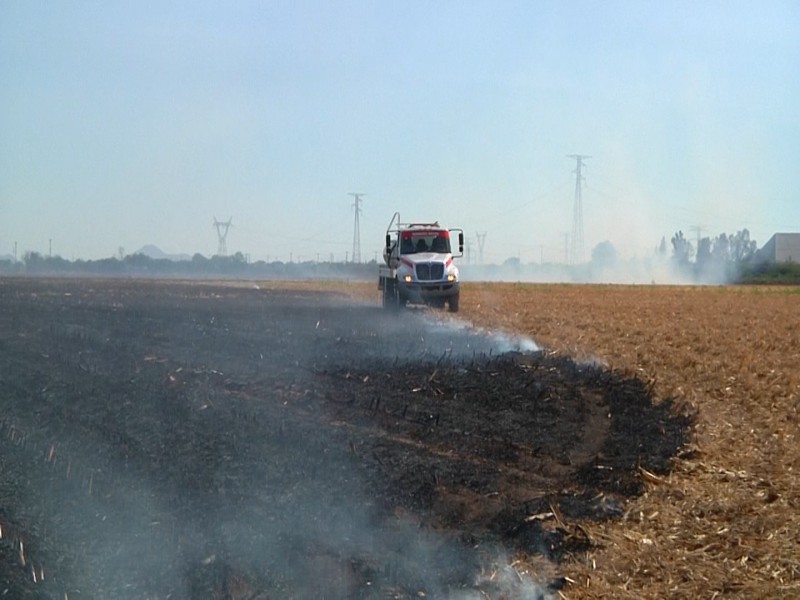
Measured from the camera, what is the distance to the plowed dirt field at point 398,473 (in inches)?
271

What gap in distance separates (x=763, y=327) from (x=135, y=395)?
16816 millimetres

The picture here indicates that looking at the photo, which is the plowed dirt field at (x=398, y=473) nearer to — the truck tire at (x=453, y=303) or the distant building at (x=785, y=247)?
Result: the truck tire at (x=453, y=303)

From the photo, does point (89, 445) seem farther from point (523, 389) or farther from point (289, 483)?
point (523, 389)

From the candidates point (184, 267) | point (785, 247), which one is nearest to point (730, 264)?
point (785, 247)

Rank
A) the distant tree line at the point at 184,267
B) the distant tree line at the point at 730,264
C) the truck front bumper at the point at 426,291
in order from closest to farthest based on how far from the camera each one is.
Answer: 1. the truck front bumper at the point at 426,291
2. the distant tree line at the point at 730,264
3. the distant tree line at the point at 184,267

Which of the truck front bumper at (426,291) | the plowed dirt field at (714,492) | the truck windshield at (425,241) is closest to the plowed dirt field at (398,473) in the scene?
the plowed dirt field at (714,492)

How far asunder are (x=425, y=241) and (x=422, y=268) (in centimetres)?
147

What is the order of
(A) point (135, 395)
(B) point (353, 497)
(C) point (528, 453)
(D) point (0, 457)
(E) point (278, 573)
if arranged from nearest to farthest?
(E) point (278, 573) < (B) point (353, 497) < (D) point (0, 457) < (C) point (528, 453) < (A) point (135, 395)

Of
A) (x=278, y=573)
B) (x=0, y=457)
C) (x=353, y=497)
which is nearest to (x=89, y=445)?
(x=0, y=457)

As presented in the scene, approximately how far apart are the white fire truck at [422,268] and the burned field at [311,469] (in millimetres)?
13027

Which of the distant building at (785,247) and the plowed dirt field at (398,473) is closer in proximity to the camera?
the plowed dirt field at (398,473)

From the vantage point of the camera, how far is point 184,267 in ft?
414

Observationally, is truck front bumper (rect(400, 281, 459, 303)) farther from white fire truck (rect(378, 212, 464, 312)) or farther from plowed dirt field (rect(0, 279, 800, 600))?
plowed dirt field (rect(0, 279, 800, 600))

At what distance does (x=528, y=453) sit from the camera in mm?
10195
